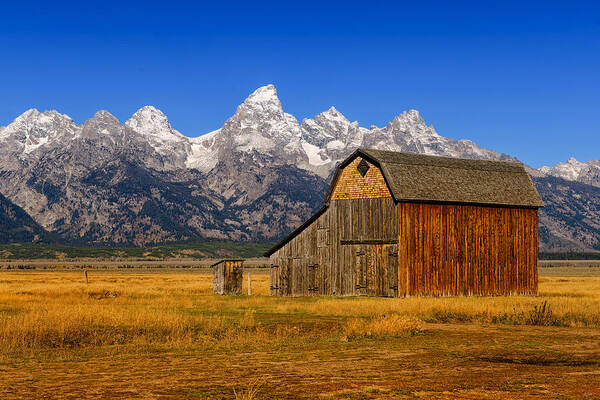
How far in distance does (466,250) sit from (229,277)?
1632cm

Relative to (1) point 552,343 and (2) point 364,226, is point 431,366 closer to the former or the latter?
(1) point 552,343

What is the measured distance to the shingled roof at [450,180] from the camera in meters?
51.1

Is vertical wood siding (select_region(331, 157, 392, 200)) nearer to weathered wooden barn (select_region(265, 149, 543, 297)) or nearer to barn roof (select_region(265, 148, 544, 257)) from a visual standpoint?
weathered wooden barn (select_region(265, 149, 543, 297))

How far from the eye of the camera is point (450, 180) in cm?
5419

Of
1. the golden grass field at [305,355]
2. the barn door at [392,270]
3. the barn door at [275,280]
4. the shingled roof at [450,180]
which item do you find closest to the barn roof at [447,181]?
the shingled roof at [450,180]

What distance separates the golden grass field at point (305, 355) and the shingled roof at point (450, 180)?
51.4 feet

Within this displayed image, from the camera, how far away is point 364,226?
52000 millimetres

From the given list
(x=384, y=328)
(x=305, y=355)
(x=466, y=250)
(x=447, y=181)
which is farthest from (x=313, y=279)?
(x=305, y=355)

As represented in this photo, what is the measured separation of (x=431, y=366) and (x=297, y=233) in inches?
1445

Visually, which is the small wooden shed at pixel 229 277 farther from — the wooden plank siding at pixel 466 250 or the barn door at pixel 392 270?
the wooden plank siding at pixel 466 250

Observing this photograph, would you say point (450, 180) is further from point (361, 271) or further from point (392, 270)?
point (361, 271)

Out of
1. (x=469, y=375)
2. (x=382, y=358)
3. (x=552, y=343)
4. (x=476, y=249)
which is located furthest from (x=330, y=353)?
(x=476, y=249)

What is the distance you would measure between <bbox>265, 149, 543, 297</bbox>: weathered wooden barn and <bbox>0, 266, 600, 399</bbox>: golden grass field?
45.5ft

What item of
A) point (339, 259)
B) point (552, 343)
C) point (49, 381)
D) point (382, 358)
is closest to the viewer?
point (49, 381)
